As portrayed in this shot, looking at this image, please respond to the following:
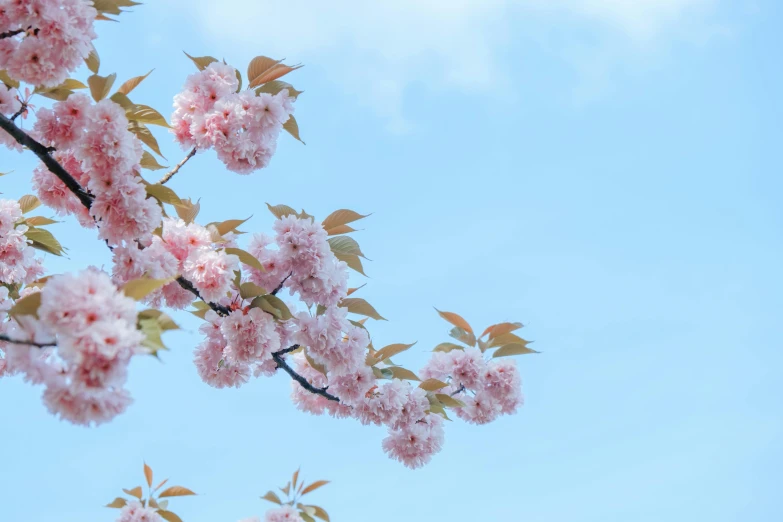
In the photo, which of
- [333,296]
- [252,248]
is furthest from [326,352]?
[252,248]

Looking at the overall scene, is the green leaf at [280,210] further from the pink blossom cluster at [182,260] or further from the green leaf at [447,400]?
the green leaf at [447,400]

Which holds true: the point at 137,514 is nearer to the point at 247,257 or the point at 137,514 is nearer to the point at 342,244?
the point at 247,257

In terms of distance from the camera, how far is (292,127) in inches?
121

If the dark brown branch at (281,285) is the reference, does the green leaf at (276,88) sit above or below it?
above

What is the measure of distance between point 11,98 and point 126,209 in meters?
0.84

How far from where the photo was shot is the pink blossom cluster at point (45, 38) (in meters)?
2.28

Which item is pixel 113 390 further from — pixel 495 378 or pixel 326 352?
pixel 495 378

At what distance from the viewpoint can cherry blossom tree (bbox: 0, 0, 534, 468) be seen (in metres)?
2.41

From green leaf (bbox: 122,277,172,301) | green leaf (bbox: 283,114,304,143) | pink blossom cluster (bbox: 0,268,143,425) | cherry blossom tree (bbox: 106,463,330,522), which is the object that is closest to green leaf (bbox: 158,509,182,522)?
cherry blossom tree (bbox: 106,463,330,522)

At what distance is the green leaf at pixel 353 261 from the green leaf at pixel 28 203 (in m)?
1.87

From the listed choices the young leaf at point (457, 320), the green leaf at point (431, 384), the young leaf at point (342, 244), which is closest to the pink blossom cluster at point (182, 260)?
the young leaf at point (342, 244)

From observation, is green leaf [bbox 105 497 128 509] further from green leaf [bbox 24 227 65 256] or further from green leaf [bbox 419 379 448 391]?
green leaf [bbox 419 379 448 391]

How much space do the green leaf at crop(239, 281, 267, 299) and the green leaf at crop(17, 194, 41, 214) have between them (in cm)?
164

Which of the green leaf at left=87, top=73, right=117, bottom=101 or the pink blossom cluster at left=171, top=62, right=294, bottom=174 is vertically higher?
the pink blossom cluster at left=171, top=62, right=294, bottom=174
